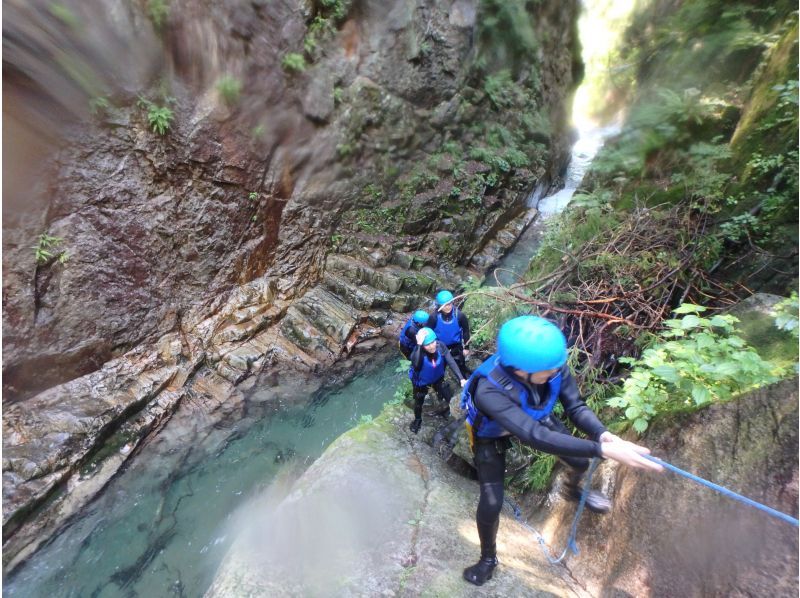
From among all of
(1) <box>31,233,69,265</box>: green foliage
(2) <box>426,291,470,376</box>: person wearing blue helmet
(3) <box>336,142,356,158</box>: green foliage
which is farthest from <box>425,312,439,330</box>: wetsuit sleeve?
(3) <box>336,142,356,158</box>: green foliage

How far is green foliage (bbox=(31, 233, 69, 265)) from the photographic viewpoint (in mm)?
5852

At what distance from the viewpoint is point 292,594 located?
3127 millimetres

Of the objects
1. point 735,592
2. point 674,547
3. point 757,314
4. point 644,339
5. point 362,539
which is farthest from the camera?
point 644,339

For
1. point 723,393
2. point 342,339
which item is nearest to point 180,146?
point 342,339

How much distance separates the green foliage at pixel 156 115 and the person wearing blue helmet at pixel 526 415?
7178 millimetres

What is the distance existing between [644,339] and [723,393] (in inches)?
63.8

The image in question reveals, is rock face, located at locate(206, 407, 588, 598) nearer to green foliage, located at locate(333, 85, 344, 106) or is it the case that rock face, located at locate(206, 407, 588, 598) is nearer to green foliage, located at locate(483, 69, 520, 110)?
green foliage, located at locate(333, 85, 344, 106)

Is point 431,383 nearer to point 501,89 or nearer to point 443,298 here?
point 443,298

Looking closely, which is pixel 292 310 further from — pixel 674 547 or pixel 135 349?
pixel 674 547

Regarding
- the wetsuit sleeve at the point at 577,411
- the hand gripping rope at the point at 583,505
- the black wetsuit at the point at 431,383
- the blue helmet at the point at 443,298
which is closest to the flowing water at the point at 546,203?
the blue helmet at the point at 443,298

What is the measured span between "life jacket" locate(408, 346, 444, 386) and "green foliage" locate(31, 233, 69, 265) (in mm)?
5713

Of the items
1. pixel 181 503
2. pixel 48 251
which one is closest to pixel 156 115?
pixel 48 251

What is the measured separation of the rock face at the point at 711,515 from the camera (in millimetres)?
1896

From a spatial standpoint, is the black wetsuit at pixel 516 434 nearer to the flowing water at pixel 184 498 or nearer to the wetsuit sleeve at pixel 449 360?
the wetsuit sleeve at pixel 449 360
